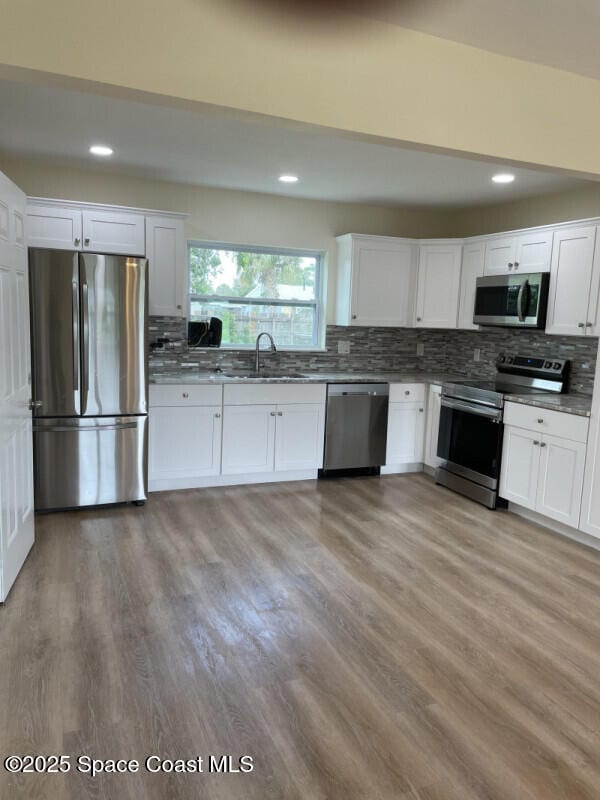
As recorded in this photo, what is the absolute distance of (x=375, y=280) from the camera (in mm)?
5285

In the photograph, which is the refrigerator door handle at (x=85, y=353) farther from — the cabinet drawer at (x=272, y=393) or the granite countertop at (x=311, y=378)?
the cabinet drawer at (x=272, y=393)

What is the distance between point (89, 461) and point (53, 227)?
5.56 feet

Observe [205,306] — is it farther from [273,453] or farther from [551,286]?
[551,286]

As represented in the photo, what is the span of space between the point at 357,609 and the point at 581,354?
2783mm

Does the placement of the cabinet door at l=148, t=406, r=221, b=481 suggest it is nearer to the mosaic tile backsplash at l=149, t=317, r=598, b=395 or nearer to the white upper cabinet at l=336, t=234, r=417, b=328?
the mosaic tile backsplash at l=149, t=317, r=598, b=395

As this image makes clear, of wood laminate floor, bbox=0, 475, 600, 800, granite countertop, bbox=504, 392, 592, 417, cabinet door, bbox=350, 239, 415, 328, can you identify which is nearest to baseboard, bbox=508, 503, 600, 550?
wood laminate floor, bbox=0, 475, 600, 800

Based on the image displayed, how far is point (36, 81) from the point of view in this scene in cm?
177

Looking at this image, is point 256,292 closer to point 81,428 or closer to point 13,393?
point 81,428

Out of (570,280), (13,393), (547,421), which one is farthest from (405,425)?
(13,393)

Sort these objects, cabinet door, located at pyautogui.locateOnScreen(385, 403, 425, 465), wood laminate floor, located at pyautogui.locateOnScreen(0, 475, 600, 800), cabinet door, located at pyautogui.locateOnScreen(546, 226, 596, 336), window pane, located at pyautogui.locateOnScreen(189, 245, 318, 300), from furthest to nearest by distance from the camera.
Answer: cabinet door, located at pyautogui.locateOnScreen(385, 403, 425, 465)
window pane, located at pyautogui.locateOnScreen(189, 245, 318, 300)
cabinet door, located at pyautogui.locateOnScreen(546, 226, 596, 336)
wood laminate floor, located at pyautogui.locateOnScreen(0, 475, 600, 800)

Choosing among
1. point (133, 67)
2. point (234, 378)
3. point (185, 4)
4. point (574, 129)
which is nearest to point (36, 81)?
point (133, 67)

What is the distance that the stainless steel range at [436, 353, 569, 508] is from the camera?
4371mm

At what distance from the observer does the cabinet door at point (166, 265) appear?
445 centimetres

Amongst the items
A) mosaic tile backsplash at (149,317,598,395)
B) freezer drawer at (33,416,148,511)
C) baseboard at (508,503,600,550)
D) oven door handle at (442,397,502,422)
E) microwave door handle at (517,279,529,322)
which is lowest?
baseboard at (508,503,600,550)
